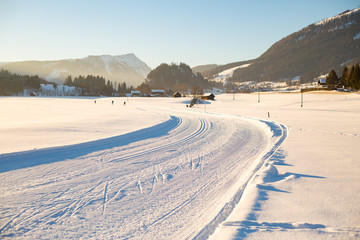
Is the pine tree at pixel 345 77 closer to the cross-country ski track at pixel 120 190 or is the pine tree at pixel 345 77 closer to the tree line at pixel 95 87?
the cross-country ski track at pixel 120 190

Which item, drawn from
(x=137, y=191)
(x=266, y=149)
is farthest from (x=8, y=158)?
(x=266, y=149)

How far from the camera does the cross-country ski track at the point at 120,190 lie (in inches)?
128

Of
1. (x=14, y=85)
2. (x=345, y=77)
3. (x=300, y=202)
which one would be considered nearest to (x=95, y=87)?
(x=14, y=85)

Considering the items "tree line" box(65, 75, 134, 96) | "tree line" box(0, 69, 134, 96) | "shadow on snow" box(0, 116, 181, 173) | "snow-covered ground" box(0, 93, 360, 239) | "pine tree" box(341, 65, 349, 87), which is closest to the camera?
"snow-covered ground" box(0, 93, 360, 239)

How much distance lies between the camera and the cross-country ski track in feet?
10.6

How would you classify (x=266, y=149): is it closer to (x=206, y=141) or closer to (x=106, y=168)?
(x=206, y=141)

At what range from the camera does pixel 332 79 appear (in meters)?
77.4

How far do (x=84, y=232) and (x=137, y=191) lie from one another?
143 centimetres

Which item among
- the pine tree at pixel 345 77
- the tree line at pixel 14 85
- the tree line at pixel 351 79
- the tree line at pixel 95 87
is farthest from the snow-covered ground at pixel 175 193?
the tree line at pixel 95 87

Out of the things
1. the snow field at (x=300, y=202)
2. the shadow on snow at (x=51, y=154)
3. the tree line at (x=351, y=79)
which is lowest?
the snow field at (x=300, y=202)

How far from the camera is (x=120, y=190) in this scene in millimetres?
4453

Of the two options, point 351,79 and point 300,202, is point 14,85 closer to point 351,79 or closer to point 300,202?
point 300,202

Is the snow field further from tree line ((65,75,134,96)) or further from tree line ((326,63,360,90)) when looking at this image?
tree line ((65,75,134,96))

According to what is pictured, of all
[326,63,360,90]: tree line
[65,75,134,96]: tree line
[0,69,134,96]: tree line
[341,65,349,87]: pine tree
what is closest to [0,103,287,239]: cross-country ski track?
[326,63,360,90]: tree line
